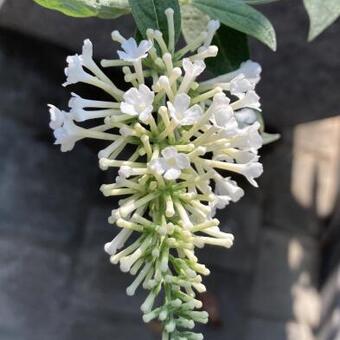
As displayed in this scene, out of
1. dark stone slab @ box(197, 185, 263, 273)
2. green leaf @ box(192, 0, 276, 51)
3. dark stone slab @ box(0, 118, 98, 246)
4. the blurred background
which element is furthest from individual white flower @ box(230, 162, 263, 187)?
dark stone slab @ box(197, 185, 263, 273)

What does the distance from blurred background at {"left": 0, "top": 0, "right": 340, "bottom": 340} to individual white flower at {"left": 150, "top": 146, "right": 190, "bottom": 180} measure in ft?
1.01

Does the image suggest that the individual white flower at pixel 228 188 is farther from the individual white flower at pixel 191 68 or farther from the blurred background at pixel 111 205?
the blurred background at pixel 111 205

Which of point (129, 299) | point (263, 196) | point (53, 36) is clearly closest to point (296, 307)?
point (263, 196)

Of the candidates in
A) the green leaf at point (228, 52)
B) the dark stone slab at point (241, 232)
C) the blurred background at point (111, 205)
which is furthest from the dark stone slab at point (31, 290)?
the green leaf at point (228, 52)

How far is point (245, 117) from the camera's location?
698 mm

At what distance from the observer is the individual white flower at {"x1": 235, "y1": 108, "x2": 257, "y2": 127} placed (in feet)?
2.26

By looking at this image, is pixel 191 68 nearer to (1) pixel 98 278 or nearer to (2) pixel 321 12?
(2) pixel 321 12

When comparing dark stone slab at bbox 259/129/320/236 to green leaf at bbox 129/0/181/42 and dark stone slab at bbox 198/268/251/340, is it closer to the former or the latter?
dark stone slab at bbox 198/268/251/340

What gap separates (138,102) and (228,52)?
7.1 inches

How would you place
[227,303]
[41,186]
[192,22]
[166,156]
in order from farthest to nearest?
[227,303], [41,186], [192,22], [166,156]

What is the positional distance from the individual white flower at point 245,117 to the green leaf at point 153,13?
14 centimetres

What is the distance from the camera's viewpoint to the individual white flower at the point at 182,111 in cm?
52

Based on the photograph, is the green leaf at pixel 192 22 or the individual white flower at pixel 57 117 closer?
the individual white flower at pixel 57 117

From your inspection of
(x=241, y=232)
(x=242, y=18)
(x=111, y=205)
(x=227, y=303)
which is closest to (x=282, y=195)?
(x=241, y=232)
